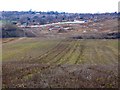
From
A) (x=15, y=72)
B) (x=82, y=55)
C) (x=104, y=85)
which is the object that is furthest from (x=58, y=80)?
(x=82, y=55)

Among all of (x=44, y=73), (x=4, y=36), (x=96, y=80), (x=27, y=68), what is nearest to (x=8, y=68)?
(x=27, y=68)

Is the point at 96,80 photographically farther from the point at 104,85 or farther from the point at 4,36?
the point at 4,36

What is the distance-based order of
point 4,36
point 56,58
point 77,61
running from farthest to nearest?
1. point 4,36
2. point 56,58
3. point 77,61

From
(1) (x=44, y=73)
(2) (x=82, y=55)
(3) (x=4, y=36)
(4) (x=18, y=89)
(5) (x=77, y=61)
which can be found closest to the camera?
(4) (x=18, y=89)

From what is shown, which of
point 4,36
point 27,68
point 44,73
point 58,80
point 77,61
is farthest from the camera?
point 4,36

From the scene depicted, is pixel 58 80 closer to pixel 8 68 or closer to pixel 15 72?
pixel 15 72

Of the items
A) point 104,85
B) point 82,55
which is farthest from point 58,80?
point 82,55

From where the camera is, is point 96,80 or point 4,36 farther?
point 4,36

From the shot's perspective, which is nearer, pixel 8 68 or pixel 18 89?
pixel 18 89

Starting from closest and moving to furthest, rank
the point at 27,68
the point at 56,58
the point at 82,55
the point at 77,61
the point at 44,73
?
1. the point at 44,73
2. the point at 27,68
3. the point at 77,61
4. the point at 56,58
5. the point at 82,55
